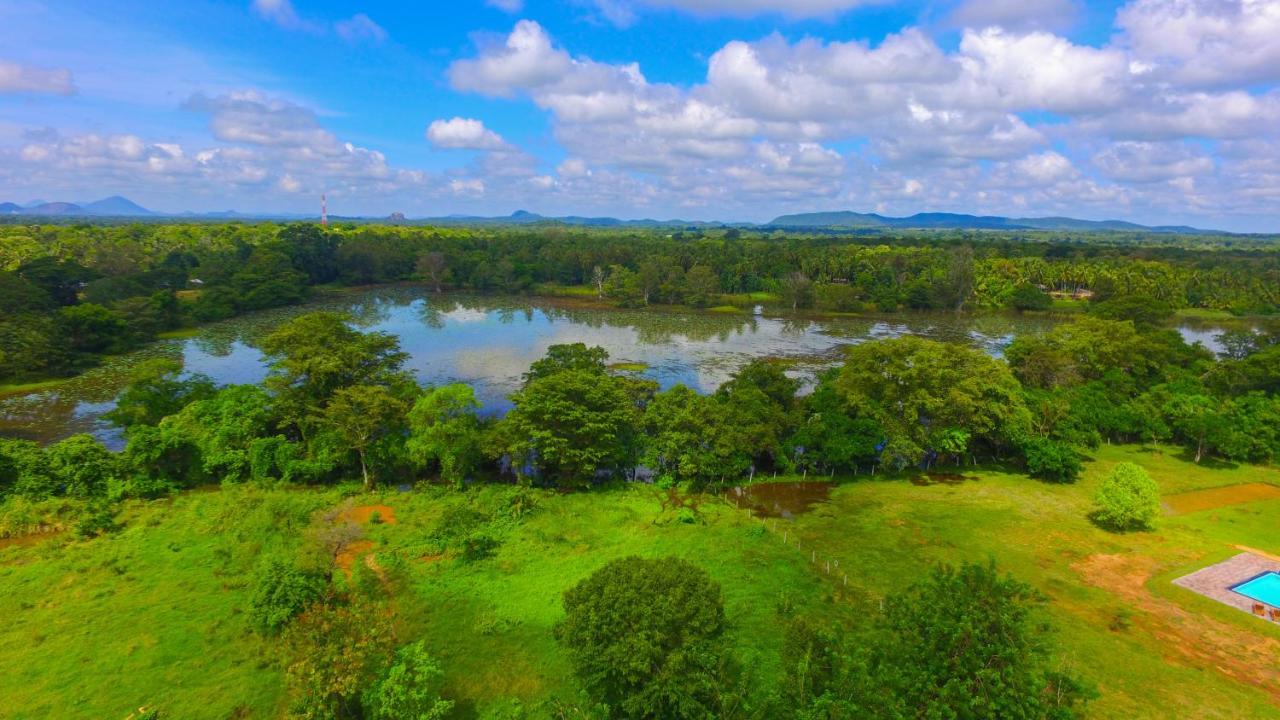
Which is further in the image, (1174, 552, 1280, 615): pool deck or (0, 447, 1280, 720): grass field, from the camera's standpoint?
(1174, 552, 1280, 615): pool deck

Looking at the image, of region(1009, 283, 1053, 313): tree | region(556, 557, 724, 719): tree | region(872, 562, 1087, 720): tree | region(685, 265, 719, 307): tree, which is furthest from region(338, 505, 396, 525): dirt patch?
region(1009, 283, 1053, 313): tree

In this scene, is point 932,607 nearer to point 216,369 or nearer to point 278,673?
point 278,673

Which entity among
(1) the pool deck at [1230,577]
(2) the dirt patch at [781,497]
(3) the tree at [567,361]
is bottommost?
(2) the dirt patch at [781,497]

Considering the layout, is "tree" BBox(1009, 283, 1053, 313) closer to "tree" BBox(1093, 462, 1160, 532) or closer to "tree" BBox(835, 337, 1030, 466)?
"tree" BBox(835, 337, 1030, 466)

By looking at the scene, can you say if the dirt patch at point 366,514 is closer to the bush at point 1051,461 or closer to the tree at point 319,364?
the tree at point 319,364

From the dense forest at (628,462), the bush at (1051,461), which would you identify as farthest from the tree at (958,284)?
the bush at (1051,461)

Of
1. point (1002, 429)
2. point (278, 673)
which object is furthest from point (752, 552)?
point (1002, 429)

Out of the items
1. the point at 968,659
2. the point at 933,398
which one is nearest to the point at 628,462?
the point at 933,398
